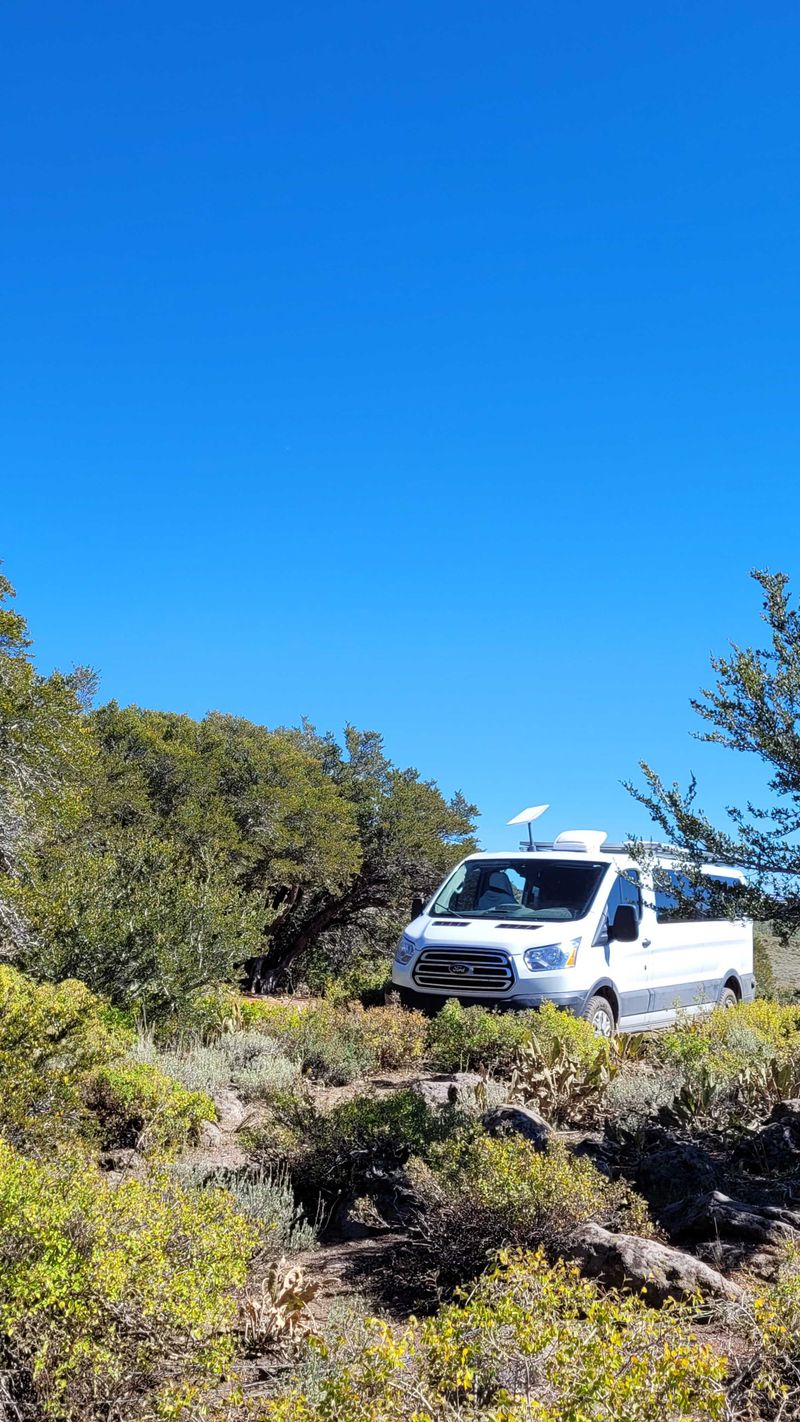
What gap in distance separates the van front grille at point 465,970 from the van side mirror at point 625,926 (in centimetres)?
124

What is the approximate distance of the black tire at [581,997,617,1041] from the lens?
33.0 ft

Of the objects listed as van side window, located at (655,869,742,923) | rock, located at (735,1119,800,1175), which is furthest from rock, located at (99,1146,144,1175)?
rock, located at (735,1119,800,1175)

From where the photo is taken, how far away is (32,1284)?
3451mm

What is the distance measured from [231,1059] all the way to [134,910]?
202cm

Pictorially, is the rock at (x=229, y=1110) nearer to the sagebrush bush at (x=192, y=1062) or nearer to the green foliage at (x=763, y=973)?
the sagebrush bush at (x=192, y=1062)

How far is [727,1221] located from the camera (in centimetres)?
525

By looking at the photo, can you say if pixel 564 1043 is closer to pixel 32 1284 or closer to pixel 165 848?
A: pixel 32 1284

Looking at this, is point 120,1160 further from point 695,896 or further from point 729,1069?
point 729,1069

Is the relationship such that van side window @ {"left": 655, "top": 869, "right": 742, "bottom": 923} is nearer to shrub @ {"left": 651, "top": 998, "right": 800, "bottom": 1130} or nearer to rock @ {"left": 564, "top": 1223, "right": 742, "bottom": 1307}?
shrub @ {"left": 651, "top": 998, "right": 800, "bottom": 1130}

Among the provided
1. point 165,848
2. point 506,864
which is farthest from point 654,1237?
point 165,848

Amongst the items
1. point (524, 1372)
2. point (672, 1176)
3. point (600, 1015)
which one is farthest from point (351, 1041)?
point (524, 1372)

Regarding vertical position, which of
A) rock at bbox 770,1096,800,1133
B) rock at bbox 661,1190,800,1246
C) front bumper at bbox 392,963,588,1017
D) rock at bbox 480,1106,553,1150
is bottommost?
rock at bbox 661,1190,800,1246

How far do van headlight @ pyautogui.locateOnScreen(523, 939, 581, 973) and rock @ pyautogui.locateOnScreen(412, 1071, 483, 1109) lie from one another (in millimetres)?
2066

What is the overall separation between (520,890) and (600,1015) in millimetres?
1602
